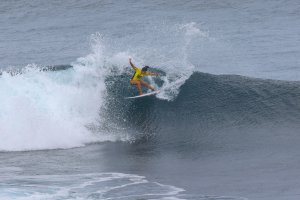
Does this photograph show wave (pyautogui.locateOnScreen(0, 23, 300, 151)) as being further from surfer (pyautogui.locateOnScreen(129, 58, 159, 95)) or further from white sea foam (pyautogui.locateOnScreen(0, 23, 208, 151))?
surfer (pyautogui.locateOnScreen(129, 58, 159, 95))

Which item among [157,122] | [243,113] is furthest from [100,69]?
[243,113]

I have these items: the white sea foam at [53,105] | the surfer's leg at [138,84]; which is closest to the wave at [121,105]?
the white sea foam at [53,105]

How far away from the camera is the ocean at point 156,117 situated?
16750mm

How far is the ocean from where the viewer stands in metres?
16.8

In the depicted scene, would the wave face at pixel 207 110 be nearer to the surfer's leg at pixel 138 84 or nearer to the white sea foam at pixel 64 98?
the surfer's leg at pixel 138 84

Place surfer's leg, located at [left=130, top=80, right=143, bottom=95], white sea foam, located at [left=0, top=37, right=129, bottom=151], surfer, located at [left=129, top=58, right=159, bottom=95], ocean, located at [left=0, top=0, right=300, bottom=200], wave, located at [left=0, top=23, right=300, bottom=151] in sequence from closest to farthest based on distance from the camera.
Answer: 1. ocean, located at [left=0, top=0, right=300, bottom=200]
2. white sea foam, located at [left=0, top=37, right=129, bottom=151]
3. wave, located at [left=0, top=23, right=300, bottom=151]
4. surfer, located at [left=129, top=58, right=159, bottom=95]
5. surfer's leg, located at [left=130, top=80, right=143, bottom=95]

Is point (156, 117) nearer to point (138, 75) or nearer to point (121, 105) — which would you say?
point (121, 105)

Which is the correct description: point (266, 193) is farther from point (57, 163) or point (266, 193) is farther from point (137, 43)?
point (137, 43)

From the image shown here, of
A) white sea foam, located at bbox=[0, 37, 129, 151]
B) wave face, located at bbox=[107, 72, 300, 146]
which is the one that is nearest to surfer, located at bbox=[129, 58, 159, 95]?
wave face, located at bbox=[107, 72, 300, 146]

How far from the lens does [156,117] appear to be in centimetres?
2291

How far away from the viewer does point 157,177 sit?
1753 cm

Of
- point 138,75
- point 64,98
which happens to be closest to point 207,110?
point 138,75

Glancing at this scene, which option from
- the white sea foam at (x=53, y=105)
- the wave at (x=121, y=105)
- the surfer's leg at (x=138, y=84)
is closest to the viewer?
the white sea foam at (x=53, y=105)

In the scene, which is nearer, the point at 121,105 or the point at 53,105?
the point at 53,105
